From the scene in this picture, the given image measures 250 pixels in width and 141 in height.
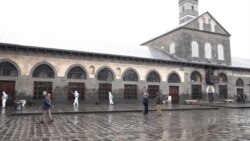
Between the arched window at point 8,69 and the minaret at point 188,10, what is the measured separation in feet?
102

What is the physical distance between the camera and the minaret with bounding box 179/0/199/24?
4219 centimetres

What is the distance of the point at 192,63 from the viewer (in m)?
30.8

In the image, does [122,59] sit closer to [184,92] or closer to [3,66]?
[184,92]

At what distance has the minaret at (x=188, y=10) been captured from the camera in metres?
42.2

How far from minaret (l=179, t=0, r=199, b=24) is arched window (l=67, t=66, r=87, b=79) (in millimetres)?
25241

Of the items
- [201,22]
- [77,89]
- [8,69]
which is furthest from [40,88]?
[201,22]

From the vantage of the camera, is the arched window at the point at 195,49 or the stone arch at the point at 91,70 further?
the arched window at the point at 195,49

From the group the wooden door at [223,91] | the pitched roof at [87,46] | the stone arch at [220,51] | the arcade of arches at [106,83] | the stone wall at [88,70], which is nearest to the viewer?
the arcade of arches at [106,83]

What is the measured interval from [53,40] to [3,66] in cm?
687

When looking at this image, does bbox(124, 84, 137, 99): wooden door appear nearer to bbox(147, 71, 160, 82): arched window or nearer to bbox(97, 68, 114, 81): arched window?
bbox(97, 68, 114, 81): arched window

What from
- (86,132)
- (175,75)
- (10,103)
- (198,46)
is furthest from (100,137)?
(198,46)

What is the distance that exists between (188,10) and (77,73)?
2712 centimetres

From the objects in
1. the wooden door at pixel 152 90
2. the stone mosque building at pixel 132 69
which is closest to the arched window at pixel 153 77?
the stone mosque building at pixel 132 69

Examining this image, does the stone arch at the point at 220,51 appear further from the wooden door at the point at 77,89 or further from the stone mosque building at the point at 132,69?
the wooden door at the point at 77,89
